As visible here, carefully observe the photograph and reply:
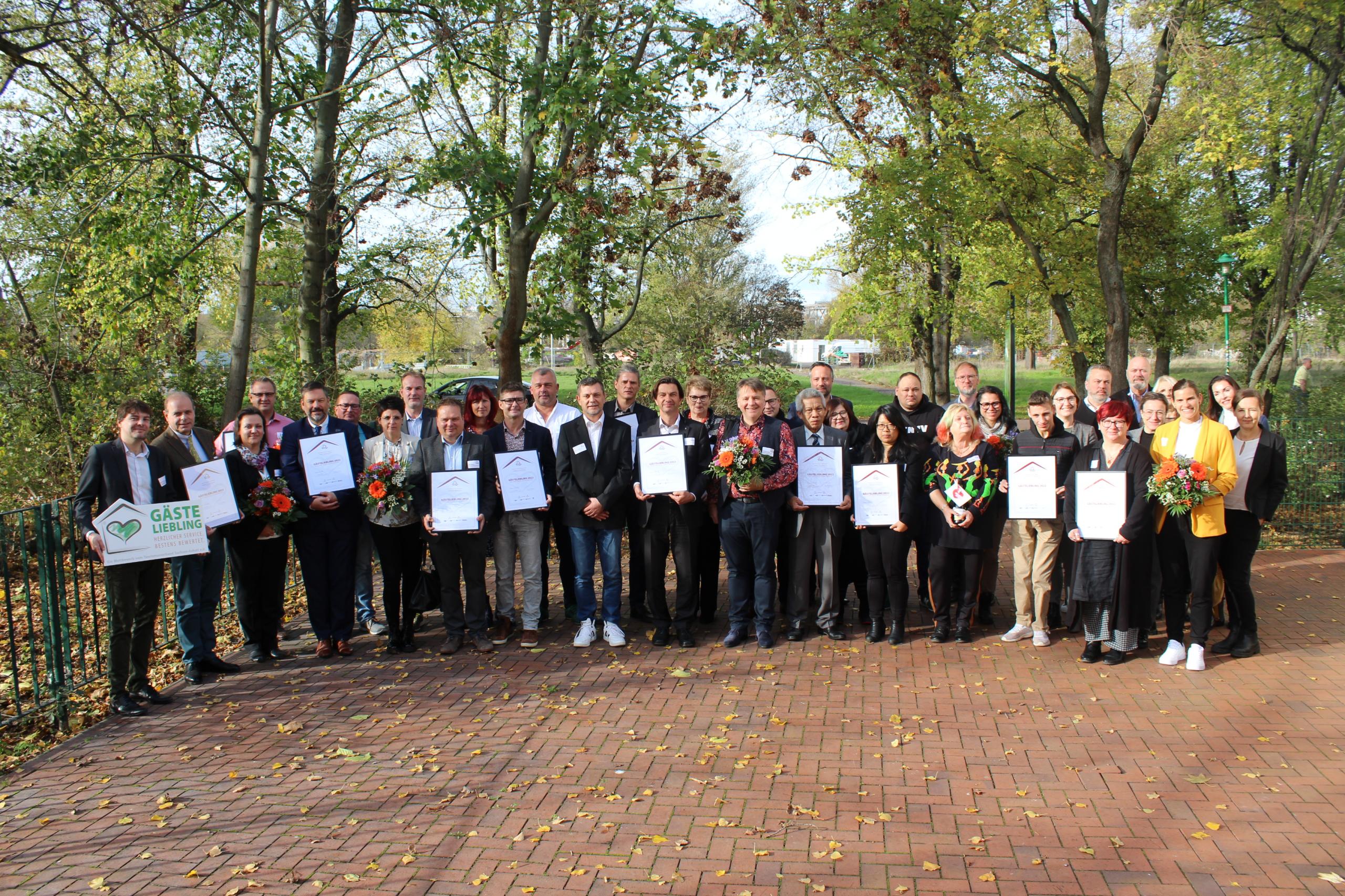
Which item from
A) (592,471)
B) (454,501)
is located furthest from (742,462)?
(454,501)

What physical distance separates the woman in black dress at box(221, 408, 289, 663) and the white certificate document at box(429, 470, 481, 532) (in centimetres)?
124

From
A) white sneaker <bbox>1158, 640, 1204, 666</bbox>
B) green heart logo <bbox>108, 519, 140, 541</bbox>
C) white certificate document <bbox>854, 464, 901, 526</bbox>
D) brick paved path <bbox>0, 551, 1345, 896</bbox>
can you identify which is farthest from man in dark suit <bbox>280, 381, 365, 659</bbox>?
white sneaker <bbox>1158, 640, 1204, 666</bbox>

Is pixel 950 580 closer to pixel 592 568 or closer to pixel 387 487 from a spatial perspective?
pixel 592 568

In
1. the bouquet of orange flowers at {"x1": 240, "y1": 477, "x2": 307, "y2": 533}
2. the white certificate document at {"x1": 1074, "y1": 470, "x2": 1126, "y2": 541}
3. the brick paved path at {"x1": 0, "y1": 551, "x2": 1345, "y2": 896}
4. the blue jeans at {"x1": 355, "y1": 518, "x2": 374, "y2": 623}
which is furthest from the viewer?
the blue jeans at {"x1": 355, "y1": 518, "x2": 374, "y2": 623}

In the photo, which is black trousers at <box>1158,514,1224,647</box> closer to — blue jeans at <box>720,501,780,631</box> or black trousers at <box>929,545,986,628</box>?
black trousers at <box>929,545,986,628</box>

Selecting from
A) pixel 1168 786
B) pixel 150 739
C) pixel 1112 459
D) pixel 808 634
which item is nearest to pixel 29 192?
pixel 150 739

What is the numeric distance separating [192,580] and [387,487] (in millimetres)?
1572

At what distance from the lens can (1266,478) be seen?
24.1ft

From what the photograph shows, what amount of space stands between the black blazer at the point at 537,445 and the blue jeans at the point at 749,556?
151 centimetres

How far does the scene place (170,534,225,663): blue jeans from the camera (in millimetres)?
7059

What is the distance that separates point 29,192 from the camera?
1095 cm

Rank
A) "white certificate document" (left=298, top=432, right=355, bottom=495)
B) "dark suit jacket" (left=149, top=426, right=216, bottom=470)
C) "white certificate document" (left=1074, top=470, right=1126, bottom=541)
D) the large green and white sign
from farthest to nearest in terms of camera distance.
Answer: "white certificate document" (left=298, top=432, right=355, bottom=495), "white certificate document" (left=1074, top=470, right=1126, bottom=541), "dark suit jacket" (left=149, top=426, right=216, bottom=470), the large green and white sign

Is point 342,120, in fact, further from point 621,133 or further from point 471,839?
point 471,839

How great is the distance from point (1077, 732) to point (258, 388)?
6.83 m
